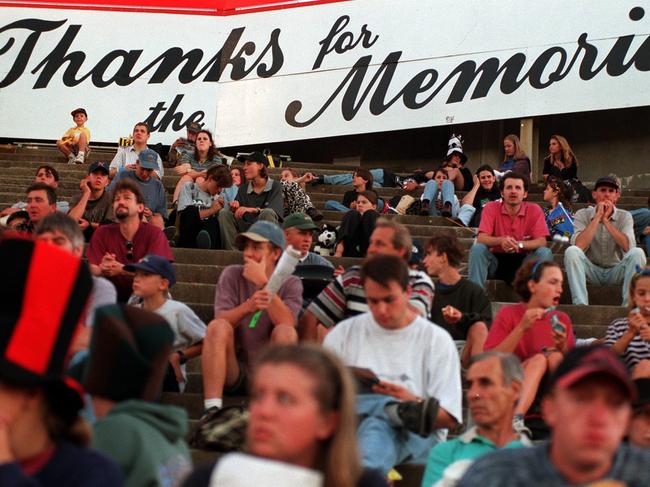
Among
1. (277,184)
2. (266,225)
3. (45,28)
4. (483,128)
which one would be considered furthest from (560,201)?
(45,28)

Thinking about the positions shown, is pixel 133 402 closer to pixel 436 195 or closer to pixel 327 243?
pixel 327 243

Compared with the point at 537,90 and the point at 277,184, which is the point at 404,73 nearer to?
the point at 537,90

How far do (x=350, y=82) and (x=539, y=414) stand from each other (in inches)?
449

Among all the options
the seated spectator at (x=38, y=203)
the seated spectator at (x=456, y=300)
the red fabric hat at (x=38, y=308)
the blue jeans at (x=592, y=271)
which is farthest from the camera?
the blue jeans at (x=592, y=271)

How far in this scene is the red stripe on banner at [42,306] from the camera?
317 centimetres

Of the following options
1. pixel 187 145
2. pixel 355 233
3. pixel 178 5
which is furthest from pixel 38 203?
pixel 178 5

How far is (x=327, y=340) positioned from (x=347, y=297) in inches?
32.8

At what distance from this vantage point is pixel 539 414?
263 inches

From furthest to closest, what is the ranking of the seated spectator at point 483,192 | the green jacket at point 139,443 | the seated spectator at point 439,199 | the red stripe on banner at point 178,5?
the red stripe on banner at point 178,5 < the seated spectator at point 483,192 < the seated spectator at point 439,199 < the green jacket at point 139,443

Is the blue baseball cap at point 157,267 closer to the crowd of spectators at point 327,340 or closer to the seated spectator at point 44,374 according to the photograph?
the crowd of spectators at point 327,340

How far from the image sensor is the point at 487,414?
16.8 feet

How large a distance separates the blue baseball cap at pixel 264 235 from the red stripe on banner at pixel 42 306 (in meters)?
3.82

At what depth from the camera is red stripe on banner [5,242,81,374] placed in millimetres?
3170

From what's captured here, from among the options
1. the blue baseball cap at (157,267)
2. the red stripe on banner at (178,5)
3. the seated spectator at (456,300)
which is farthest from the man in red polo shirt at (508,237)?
the red stripe on banner at (178,5)
